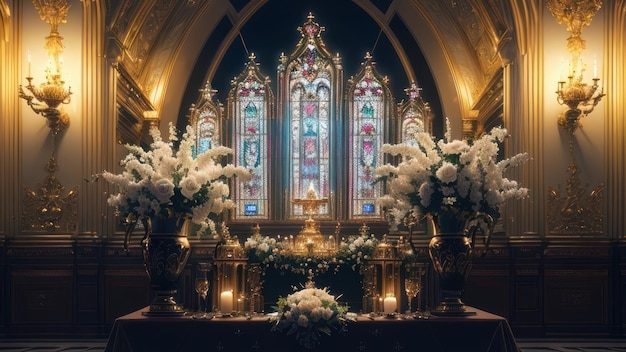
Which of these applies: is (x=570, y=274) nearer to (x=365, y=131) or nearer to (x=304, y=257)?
(x=304, y=257)

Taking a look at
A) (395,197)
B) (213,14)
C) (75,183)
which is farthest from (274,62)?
(395,197)

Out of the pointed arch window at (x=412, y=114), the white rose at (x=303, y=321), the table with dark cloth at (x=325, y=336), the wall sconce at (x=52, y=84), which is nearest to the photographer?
the white rose at (x=303, y=321)

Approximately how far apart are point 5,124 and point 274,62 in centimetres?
639

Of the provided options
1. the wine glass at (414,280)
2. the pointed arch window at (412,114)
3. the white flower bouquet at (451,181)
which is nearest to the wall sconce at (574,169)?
the white flower bouquet at (451,181)

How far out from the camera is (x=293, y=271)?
35.9 ft

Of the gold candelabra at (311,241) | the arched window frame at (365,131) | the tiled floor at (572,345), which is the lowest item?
the tiled floor at (572,345)

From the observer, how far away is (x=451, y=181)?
6.30 metres

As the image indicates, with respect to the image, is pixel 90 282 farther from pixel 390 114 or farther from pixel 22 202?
pixel 390 114

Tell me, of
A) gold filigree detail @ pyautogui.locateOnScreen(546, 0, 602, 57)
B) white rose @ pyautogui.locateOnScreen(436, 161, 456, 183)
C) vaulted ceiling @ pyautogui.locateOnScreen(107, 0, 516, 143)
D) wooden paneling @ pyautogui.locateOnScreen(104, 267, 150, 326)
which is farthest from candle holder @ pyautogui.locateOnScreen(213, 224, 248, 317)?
vaulted ceiling @ pyautogui.locateOnScreen(107, 0, 516, 143)

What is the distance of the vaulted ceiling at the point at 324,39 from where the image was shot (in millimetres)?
15875

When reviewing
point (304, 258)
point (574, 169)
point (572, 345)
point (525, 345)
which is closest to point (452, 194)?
point (525, 345)

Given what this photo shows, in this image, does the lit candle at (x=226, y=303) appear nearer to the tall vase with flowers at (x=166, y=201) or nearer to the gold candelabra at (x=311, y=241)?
the tall vase with flowers at (x=166, y=201)

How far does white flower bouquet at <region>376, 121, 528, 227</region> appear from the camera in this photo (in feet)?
20.8

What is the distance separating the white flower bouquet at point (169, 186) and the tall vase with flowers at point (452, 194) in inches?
49.5
